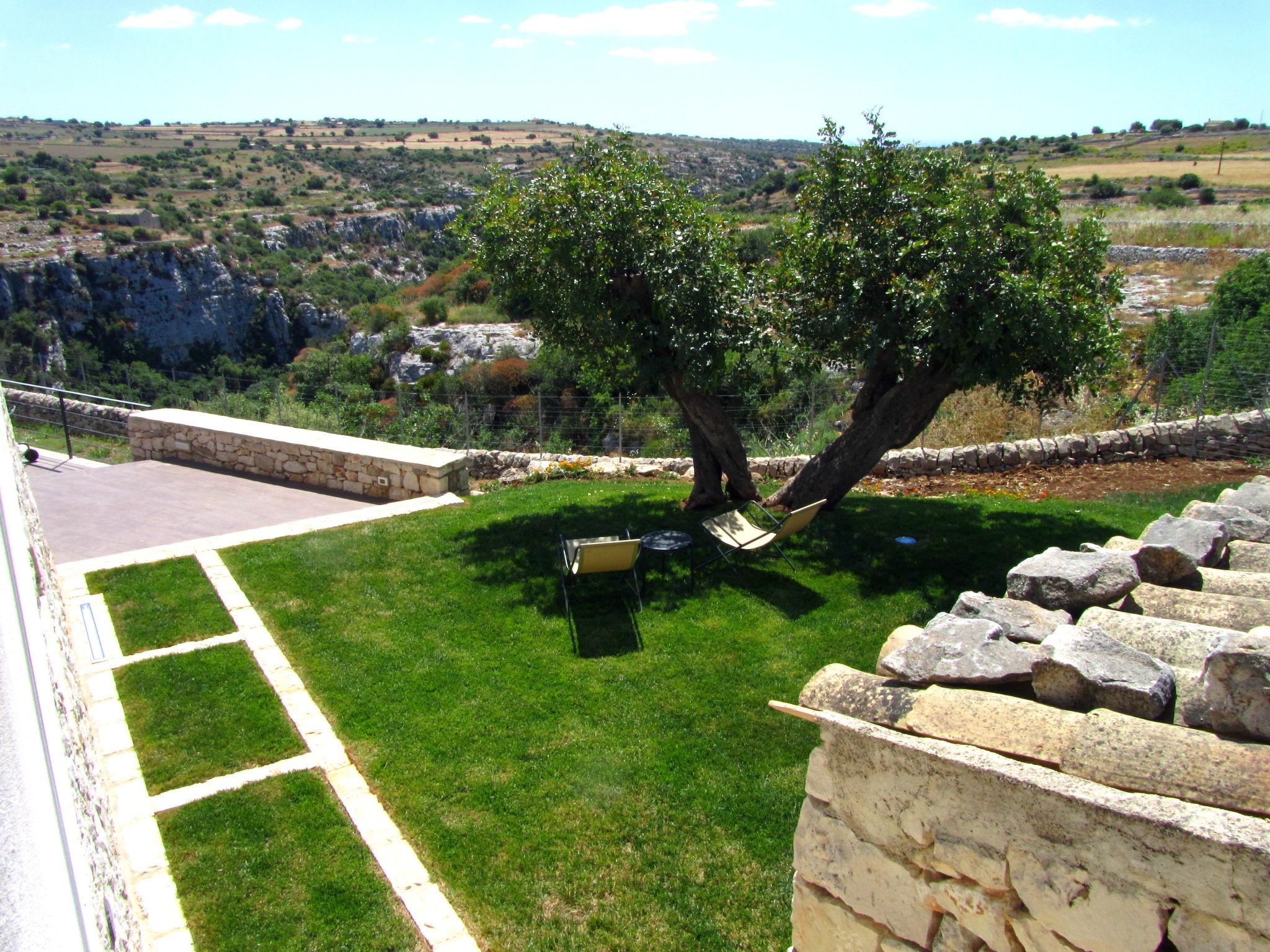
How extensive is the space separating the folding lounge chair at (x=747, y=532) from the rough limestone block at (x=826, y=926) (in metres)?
4.22

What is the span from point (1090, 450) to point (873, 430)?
A: 507 centimetres

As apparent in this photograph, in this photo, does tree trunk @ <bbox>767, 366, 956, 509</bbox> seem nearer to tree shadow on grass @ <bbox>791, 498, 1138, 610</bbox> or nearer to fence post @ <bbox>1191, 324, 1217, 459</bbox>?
tree shadow on grass @ <bbox>791, 498, 1138, 610</bbox>

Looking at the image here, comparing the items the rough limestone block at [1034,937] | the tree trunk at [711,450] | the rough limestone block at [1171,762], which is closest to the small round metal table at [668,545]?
the tree trunk at [711,450]

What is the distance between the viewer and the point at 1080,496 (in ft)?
34.5

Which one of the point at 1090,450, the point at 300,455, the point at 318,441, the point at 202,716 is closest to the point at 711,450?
the point at 318,441

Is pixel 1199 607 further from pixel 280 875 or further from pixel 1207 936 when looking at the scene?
pixel 280 875

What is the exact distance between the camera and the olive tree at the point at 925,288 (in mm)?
7535

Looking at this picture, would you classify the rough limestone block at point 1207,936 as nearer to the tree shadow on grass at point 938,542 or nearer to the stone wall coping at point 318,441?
the tree shadow on grass at point 938,542

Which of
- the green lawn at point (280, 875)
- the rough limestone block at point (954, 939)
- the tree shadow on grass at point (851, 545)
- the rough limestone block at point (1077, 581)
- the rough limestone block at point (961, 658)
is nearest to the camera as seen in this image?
the rough limestone block at point (954, 939)

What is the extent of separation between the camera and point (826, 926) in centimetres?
307

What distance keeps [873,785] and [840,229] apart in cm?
696

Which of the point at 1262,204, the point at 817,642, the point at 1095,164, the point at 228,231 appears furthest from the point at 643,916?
the point at 1095,164

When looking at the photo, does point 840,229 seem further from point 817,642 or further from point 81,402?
point 81,402

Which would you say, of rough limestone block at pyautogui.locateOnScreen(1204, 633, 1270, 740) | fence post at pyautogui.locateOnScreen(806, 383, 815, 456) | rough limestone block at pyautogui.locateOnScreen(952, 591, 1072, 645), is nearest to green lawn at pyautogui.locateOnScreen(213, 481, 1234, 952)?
rough limestone block at pyautogui.locateOnScreen(952, 591, 1072, 645)
